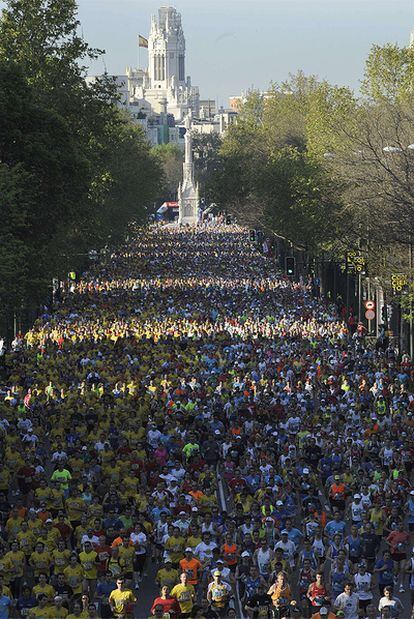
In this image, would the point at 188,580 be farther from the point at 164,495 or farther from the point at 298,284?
the point at 298,284

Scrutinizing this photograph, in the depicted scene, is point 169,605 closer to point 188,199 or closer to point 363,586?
point 363,586

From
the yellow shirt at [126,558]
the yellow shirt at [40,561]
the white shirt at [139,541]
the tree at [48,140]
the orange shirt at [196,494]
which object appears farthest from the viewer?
the tree at [48,140]

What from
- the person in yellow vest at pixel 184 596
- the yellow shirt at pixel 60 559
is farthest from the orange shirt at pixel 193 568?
the yellow shirt at pixel 60 559

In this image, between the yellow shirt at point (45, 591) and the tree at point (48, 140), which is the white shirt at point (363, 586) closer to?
the yellow shirt at point (45, 591)

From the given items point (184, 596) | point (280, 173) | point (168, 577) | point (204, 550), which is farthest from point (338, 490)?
point (280, 173)

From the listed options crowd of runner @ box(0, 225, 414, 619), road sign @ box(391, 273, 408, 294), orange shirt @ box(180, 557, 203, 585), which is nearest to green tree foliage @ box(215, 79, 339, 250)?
road sign @ box(391, 273, 408, 294)

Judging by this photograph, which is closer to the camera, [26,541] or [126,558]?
[126,558]

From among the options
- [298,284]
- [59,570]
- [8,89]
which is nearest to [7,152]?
[8,89]
